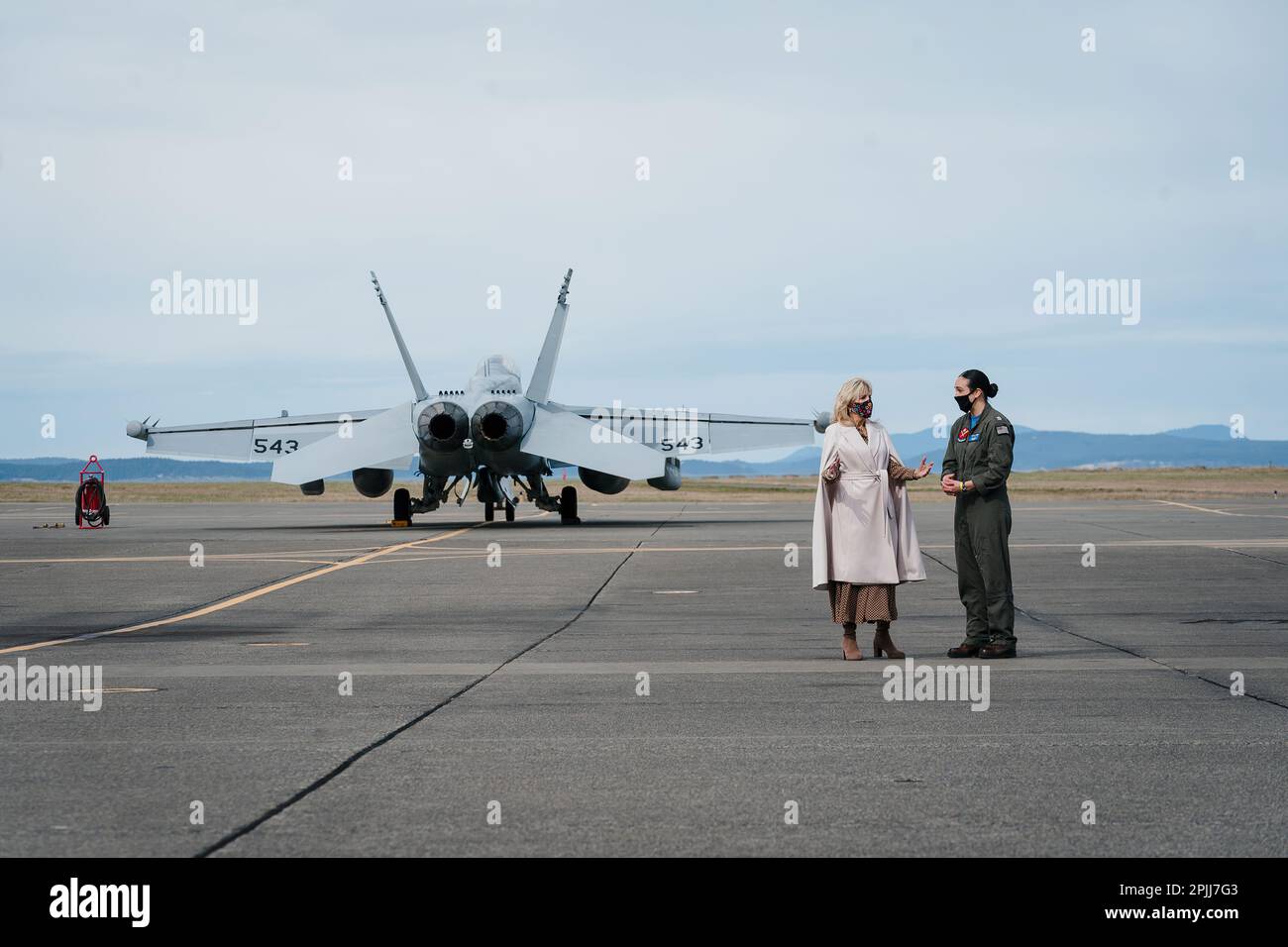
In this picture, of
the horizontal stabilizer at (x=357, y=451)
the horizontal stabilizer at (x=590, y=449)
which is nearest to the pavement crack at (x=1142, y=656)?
the horizontal stabilizer at (x=590, y=449)

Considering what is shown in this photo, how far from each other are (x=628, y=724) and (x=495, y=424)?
26308 millimetres

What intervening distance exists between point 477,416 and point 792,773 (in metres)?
28.0

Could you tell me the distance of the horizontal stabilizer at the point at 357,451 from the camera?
34.6 metres

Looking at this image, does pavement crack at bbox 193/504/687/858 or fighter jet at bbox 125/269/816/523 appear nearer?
pavement crack at bbox 193/504/687/858

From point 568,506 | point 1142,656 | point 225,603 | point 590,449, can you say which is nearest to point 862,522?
point 1142,656

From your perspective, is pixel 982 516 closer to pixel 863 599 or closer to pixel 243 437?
pixel 863 599

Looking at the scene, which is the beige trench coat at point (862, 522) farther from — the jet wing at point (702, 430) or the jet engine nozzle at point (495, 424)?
the jet wing at point (702, 430)

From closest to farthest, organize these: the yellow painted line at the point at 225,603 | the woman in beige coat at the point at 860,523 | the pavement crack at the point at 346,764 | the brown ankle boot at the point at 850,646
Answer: the pavement crack at the point at 346,764 → the woman in beige coat at the point at 860,523 → the brown ankle boot at the point at 850,646 → the yellow painted line at the point at 225,603

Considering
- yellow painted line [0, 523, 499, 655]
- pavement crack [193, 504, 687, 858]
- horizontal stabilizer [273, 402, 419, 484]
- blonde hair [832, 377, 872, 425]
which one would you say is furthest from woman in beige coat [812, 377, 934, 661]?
horizontal stabilizer [273, 402, 419, 484]

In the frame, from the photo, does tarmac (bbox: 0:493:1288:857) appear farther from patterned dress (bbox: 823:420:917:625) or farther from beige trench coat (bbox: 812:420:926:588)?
beige trench coat (bbox: 812:420:926:588)

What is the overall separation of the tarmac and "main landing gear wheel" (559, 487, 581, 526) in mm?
18344

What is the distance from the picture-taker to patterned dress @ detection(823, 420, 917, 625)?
10.9 meters

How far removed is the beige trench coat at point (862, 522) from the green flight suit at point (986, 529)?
1.47 ft

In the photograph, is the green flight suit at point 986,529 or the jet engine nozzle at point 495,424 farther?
the jet engine nozzle at point 495,424
